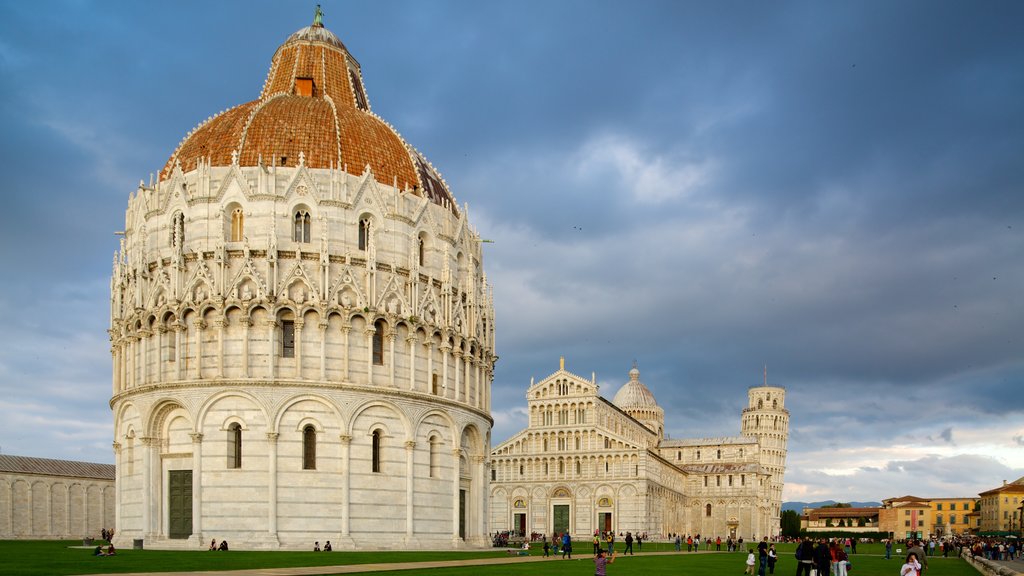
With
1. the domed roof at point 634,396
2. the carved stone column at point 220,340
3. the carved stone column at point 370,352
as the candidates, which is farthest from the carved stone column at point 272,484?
the domed roof at point 634,396

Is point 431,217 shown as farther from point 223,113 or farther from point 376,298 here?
point 223,113

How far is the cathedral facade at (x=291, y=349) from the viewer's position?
47.2 meters

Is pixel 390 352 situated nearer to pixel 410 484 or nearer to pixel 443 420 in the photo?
pixel 443 420

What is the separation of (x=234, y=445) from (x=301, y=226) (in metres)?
11.5

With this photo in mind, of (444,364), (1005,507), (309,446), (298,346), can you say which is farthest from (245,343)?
(1005,507)

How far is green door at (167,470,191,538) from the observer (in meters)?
47.4

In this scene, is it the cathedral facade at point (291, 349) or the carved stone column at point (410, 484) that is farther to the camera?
the carved stone column at point (410, 484)

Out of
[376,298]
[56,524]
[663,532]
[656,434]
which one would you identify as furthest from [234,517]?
[656,434]

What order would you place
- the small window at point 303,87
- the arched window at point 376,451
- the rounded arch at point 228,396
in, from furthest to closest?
1. the small window at point 303,87
2. the arched window at point 376,451
3. the rounded arch at point 228,396

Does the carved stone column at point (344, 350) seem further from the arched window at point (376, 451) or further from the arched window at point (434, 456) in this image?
the arched window at point (434, 456)

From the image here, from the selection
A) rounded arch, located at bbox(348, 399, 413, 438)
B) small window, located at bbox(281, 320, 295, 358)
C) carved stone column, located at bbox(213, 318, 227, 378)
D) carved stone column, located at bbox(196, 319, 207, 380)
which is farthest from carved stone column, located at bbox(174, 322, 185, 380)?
rounded arch, located at bbox(348, 399, 413, 438)

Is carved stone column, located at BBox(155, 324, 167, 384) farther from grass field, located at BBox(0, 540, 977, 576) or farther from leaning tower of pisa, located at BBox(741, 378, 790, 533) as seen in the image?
leaning tower of pisa, located at BBox(741, 378, 790, 533)

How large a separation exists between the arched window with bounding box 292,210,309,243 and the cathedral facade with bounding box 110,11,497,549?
7cm

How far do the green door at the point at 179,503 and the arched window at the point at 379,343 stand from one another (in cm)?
1062
